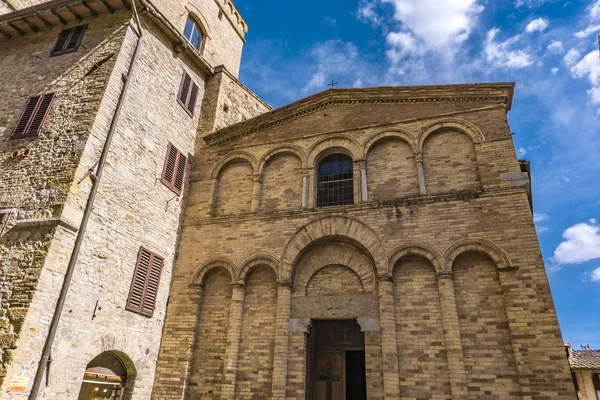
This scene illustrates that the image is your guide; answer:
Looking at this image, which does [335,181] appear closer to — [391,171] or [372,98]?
[391,171]

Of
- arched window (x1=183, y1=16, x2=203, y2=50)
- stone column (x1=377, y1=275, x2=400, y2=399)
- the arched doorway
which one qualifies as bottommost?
the arched doorway

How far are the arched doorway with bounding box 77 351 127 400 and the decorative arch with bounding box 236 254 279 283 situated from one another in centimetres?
360

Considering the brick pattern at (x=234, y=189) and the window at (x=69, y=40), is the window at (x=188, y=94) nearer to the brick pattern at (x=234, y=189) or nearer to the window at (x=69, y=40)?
the brick pattern at (x=234, y=189)

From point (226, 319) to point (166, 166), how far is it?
198 inches

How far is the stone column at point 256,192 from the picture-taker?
39.0ft

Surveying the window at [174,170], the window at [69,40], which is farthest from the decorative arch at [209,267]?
the window at [69,40]

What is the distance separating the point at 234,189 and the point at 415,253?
20.2ft

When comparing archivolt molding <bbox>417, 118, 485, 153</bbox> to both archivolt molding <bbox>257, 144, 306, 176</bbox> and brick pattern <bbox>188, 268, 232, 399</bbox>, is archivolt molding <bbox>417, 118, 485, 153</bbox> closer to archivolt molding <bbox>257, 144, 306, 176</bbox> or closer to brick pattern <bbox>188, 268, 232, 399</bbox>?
archivolt molding <bbox>257, 144, 306, 176</bbox>

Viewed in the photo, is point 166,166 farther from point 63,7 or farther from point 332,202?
point 63,7

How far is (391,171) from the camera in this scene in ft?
36.4

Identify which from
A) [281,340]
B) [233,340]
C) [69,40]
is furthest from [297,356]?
[69,40]

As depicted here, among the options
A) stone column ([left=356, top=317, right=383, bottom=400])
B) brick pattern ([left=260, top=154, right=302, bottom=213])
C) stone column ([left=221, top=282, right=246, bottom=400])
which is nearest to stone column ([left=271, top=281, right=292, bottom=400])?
stone column ([left=221, top=282, right=246, bottom=400])

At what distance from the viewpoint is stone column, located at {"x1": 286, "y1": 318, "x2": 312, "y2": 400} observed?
30.2 ft

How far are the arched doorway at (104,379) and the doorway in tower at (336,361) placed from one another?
15.3 ft
